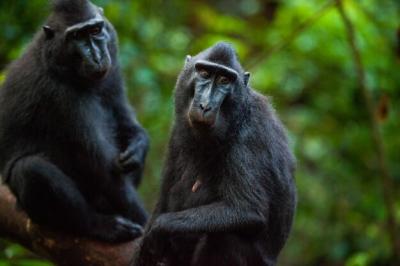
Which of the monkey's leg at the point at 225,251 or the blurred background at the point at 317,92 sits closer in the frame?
the monkey's leg at the point at 225,251

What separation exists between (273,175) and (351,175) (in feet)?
22.5

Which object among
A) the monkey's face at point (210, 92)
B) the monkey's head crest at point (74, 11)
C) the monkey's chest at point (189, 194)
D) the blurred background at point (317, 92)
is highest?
the monkey's head crest at point (74, 11)

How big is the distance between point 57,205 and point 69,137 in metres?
0.74

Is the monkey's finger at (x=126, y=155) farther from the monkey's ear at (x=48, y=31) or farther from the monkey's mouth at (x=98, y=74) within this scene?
the monkey's ear at (x=48, y=31)

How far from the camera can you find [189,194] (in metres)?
6.00

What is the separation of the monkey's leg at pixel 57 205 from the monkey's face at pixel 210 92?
1550mm

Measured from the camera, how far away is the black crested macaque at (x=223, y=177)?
5.53m

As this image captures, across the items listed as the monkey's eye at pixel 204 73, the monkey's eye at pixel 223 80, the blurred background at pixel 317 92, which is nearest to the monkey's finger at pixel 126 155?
the monkey's eye at pixel 204 73

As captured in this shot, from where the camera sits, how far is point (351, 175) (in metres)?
12.4

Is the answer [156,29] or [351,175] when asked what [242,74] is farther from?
[351,175]

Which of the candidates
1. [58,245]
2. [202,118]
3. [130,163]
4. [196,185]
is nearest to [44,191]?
[58,245]

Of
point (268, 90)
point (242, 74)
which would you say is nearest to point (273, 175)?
point (242, 74)

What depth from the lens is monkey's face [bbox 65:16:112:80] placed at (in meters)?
6.85

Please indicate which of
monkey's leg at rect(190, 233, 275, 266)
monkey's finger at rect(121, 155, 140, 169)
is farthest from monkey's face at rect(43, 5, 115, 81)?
monkey's leg at rect(190, 233, 275, 266)
